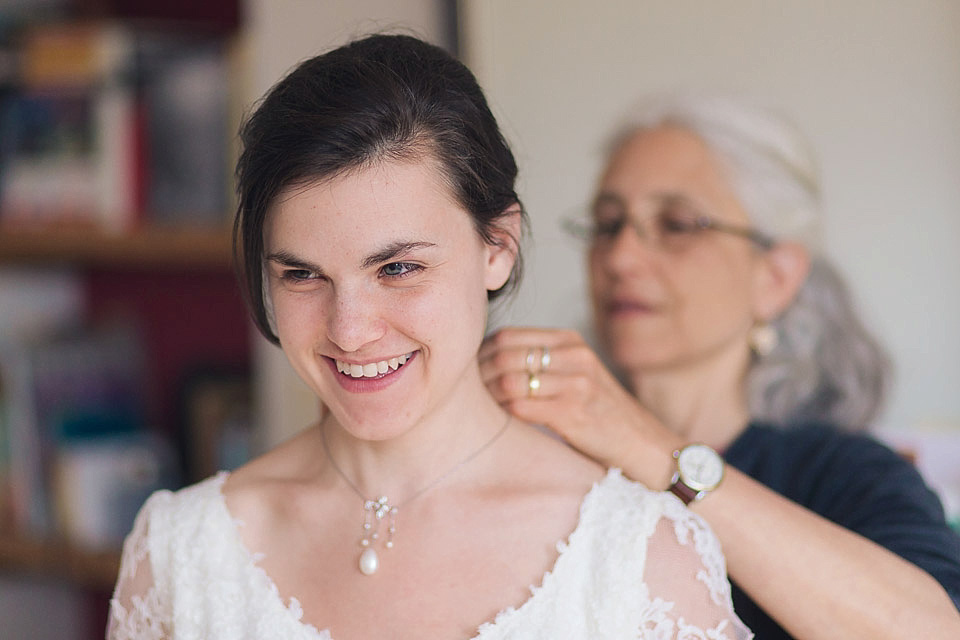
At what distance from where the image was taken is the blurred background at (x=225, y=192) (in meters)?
1.31

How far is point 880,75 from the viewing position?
1302 millimetres

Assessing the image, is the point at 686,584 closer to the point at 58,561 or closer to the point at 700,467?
the point at 700,467

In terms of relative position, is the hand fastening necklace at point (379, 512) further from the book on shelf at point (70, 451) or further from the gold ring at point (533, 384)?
the book on shelf at point (70, 451)

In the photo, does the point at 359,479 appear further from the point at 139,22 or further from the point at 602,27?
the point at 139,22

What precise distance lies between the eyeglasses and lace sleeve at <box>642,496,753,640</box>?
0.55 m

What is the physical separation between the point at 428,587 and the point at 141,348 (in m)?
1.67

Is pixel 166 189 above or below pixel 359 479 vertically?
above

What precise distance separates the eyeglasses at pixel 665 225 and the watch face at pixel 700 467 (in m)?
0.41

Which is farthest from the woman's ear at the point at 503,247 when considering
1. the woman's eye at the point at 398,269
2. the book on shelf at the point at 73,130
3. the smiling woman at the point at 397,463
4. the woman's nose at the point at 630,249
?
the book on shelf at the point at 73,130

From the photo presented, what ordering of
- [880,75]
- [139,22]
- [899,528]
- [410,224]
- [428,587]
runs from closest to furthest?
[410,224] < [428,587] < [899,528] < [880,75] < [139,22]

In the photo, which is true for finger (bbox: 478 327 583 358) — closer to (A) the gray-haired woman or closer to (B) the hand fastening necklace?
(A) the gray-haired woman

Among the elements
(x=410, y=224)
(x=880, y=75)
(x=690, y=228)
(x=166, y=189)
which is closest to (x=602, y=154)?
(x=690, y=228)

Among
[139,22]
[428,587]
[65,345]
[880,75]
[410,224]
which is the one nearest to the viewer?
[410,224]

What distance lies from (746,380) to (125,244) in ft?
4.24
